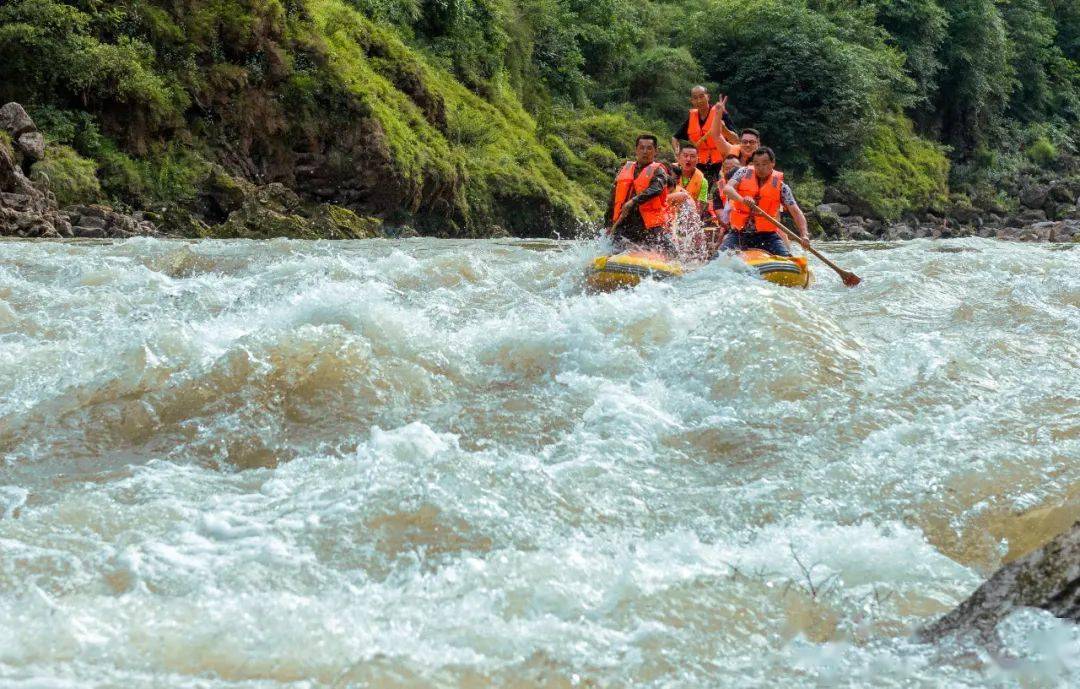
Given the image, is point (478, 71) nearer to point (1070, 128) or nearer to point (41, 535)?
point (41, 535)

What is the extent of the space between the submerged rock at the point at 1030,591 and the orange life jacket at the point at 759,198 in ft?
21.7

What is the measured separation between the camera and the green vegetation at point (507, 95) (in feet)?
46.4

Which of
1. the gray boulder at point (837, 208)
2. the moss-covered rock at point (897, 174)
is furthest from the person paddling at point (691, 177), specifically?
the moss-covered rock at point (897, 174)

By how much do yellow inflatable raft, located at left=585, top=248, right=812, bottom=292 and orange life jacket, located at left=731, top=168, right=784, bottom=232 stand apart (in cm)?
43

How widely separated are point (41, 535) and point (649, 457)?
2118mm

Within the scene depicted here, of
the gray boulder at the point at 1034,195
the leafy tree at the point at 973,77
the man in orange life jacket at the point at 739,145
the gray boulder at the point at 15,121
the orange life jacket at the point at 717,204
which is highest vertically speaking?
the man in orange life jacket at the point at 739,145

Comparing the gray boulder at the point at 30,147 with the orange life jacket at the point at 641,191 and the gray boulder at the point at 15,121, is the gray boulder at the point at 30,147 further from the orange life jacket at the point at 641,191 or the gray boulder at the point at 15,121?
the orange life jacket at the point at 641,191

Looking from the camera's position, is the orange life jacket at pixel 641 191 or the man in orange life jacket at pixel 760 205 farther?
the orange life jacket at pixel 641 191

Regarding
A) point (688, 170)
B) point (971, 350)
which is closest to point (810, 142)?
point (688, 170)

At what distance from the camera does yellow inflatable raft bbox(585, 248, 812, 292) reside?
847cm

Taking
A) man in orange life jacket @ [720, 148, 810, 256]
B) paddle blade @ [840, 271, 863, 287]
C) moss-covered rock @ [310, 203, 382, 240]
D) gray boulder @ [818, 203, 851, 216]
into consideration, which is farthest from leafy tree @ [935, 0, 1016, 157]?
man in orange life jacket @ [720, 148, 810, 256]

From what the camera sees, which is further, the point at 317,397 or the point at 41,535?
the point at 317,397

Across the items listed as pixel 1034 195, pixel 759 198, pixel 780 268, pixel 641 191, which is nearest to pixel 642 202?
pixel 641 191

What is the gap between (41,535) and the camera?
335cm
